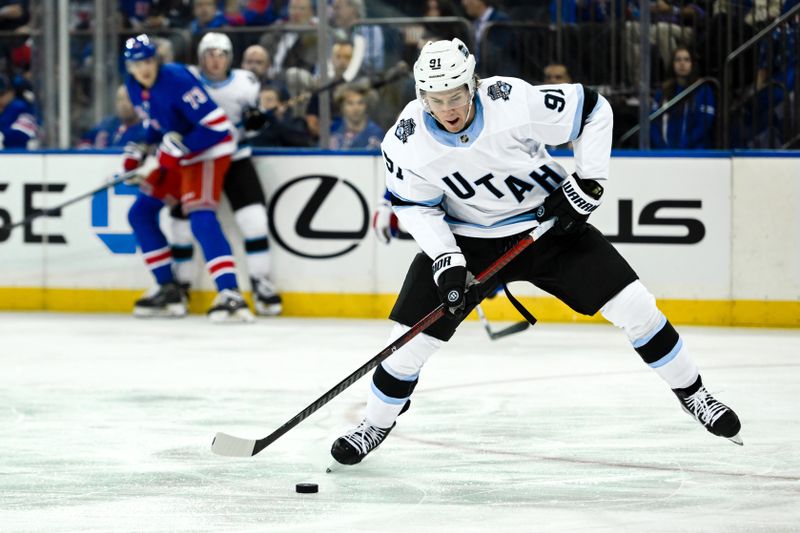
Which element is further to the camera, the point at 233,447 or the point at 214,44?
the point at 214,44

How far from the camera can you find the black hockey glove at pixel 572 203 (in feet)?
11.7

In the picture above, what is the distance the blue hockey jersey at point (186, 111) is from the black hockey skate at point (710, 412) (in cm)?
404

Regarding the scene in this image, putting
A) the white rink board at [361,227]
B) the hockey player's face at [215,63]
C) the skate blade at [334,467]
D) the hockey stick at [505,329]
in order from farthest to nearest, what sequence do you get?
1. the hockey player's face at [215,63]
2. the white rink board at [361,227]
3. the hockey stick at [505,329]
4. the skate blade at [334,467]

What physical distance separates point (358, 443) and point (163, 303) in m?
4.00

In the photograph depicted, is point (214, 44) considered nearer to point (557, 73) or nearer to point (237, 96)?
point (237, 96)

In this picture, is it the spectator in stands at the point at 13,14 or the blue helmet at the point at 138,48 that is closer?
the blue helmet at the point at 138,48

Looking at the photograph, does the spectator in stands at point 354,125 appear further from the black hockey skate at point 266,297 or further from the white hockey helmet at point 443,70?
the white hockey helmet at point 443,70

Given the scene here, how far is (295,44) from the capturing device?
7.70 m

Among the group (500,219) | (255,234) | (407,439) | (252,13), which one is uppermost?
(252,13)

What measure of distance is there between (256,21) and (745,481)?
505 cm

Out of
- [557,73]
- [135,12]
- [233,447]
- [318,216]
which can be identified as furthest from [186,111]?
[233,447]

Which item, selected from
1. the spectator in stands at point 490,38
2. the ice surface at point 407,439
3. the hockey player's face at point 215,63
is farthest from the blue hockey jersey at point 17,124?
the spectator in stands at point 490,38

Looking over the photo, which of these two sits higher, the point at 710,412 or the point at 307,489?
the point at 710,412

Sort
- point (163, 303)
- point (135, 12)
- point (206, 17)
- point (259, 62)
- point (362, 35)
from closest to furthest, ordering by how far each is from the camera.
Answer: point (163, 303) < point (362, 35) < point (259, 62) < point (206, 17) < point (135, 12)
